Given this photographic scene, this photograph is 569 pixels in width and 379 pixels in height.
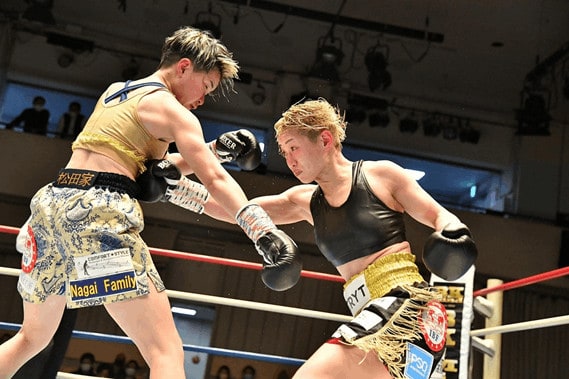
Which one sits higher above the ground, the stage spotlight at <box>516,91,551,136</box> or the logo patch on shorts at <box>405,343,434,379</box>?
the stage spotlight at <box>516,91,551,136</box>

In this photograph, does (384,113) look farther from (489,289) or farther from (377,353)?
(377,353)

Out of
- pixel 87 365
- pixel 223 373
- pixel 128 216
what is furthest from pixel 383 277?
pixel 223 373

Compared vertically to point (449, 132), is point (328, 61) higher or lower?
higher

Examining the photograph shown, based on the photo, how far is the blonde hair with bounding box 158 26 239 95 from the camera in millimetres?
1783

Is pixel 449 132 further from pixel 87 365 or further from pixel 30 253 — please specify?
pixel 30 253

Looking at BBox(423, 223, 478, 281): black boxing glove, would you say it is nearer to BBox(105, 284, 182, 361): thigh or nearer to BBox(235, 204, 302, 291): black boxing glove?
BBox(235, 204, 302, 291): black boxing glove

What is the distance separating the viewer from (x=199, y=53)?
178 centimetres

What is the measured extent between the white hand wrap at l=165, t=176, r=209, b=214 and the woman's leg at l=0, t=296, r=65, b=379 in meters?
0.37

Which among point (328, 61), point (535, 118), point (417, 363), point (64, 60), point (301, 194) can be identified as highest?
point (328, 61)

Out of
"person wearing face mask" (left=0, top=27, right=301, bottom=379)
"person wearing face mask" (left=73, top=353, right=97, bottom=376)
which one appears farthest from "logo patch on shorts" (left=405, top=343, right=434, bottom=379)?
"person wearing face mask" (left=73, top=353, right=97, bottom=376)

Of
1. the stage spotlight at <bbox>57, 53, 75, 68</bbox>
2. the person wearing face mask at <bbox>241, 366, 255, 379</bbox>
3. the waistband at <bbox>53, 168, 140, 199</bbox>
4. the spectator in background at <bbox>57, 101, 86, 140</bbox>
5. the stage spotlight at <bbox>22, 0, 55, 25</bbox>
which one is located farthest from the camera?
the stage spotlight at <bbox>57, 53, 75, 68</bbox>

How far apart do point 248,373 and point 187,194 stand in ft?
18.5

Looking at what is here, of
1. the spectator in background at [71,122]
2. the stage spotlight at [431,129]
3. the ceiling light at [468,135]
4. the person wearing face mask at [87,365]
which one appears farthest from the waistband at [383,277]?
the ceiling light at [468,135]

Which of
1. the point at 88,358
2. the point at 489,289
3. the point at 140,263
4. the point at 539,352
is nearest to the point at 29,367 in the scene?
the point at 140,263
